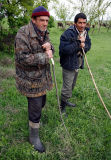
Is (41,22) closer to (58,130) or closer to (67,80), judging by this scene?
(67,80)

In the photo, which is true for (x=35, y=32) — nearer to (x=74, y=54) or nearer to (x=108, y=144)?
(x=74, y=54)

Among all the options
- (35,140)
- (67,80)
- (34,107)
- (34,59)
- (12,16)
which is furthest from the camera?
(12,16)

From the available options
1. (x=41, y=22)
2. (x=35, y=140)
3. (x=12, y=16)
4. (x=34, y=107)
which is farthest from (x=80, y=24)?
(x=12, y=16)

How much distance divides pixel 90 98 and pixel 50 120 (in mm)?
1468

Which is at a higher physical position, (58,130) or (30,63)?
(30,63)

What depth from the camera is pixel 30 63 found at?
1960mm

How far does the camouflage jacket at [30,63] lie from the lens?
1924mm

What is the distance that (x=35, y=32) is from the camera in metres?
1.98

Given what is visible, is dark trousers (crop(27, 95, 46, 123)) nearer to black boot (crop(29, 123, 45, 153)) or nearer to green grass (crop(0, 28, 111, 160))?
black boot (crop(29, 123, 45, 153))

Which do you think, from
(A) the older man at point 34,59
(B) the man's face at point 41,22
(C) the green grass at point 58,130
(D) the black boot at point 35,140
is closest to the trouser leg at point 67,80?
(C) the green grass at point 58,130

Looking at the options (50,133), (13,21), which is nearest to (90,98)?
(50,133)

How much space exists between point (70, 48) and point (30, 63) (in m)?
1.09

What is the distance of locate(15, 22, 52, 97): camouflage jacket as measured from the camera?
1.92 metres

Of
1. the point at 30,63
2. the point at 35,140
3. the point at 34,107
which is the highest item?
the point at 30,63
